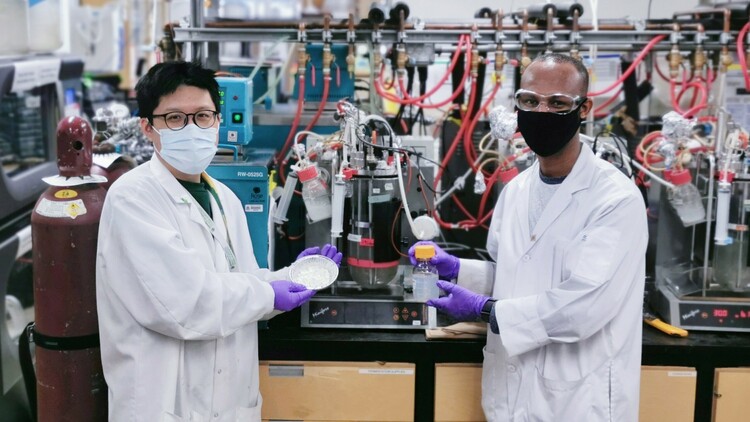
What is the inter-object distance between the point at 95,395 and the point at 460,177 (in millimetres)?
1423

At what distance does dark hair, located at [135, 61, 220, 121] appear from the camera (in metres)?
1.75

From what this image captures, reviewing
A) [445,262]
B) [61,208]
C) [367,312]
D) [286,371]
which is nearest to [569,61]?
[445,262]

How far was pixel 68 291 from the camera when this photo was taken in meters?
1.90

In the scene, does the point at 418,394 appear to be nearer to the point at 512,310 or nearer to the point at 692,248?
the point at 512,310

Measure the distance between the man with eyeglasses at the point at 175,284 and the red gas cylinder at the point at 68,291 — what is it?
20 centimetres

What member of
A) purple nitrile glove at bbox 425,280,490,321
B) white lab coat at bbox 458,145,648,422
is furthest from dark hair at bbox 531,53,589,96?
purple nitrile glove at bbox 425,280,490,321

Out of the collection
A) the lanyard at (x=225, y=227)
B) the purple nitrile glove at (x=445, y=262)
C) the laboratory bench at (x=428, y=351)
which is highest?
the lanyard at (x=225, y=227)

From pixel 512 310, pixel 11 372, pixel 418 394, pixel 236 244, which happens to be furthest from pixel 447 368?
pixel 11 372

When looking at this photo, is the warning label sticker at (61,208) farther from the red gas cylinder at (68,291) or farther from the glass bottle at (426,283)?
the glass bottle at (426,283)

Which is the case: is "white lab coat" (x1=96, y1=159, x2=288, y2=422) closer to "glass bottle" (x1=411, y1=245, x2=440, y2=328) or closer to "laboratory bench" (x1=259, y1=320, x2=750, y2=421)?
"laboratory bench" (x1=259, y1=320, x2=750, y2=421)

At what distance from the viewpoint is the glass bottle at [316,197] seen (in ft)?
7.02

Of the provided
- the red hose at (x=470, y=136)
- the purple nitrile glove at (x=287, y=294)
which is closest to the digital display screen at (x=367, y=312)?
the purple nitrile glove at (x=287, y=294)

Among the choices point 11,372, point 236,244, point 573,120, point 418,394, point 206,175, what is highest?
point 573,120

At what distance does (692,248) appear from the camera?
2.39 meters
